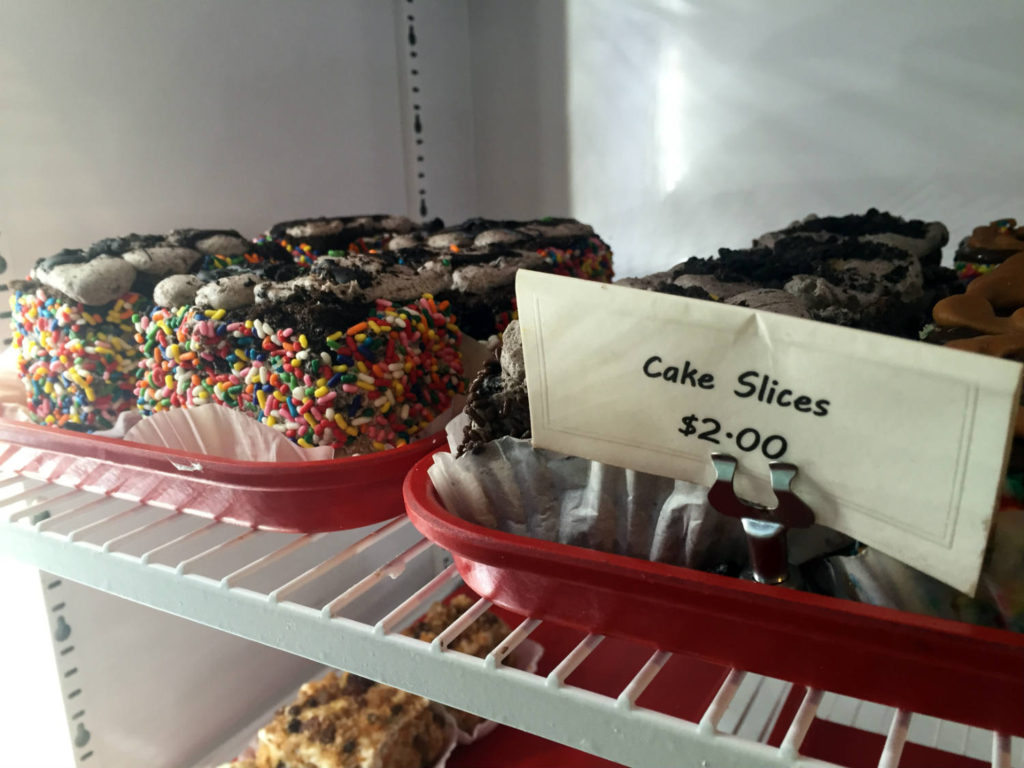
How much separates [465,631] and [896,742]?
822mm

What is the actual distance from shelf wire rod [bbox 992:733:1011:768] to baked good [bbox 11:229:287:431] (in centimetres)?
76

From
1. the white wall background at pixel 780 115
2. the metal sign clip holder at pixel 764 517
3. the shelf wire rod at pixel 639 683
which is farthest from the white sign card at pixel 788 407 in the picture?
the white wall background at pixel 780 115

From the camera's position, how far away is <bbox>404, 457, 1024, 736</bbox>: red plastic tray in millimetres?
354

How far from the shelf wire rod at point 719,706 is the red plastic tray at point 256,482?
0.29 m

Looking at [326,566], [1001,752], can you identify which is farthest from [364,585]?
[1001,752]

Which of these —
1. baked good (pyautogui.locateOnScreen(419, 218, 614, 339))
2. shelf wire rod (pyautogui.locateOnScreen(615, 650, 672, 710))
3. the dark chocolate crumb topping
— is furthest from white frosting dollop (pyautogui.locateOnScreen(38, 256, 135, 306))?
the dark chocolate crumb topping

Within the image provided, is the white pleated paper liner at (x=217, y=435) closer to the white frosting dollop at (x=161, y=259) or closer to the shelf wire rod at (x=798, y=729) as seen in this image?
the white frosting dollop at (x=161, y=259)

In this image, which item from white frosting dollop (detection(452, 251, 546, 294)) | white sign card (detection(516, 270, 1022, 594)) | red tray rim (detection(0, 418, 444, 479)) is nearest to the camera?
white sign card (detection(516, 270, 1022, 594))

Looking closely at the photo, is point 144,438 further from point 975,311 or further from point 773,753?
point 975,311

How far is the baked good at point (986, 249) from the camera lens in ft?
2.64

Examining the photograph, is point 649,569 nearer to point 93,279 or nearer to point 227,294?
point 227,294

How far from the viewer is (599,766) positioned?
946mm

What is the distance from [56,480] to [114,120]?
497 mm

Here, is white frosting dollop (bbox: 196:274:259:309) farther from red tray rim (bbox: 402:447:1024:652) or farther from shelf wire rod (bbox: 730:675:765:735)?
shelf wire rod (bbox: 730:675:765:735)
